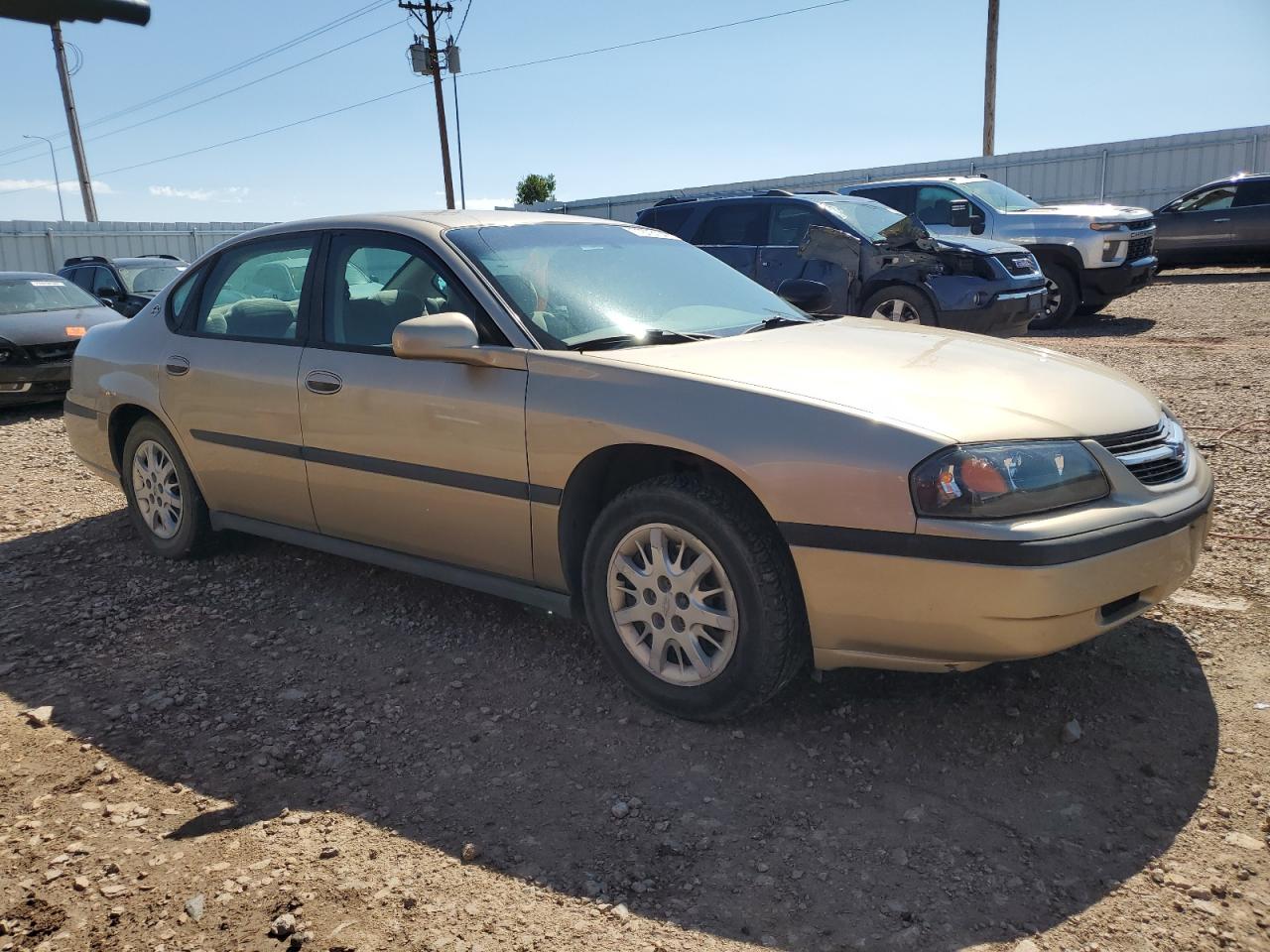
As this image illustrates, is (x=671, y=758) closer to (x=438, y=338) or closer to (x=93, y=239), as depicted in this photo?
(x=438, y=338)

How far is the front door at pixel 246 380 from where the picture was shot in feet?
14.0

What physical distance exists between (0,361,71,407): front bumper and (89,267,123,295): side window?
182 inches

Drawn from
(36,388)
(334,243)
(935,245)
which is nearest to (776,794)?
(334,243)

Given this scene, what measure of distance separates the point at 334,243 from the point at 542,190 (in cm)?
5983

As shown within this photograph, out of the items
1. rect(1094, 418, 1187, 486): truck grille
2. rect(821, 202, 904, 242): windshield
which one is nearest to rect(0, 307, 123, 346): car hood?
rect(821, 202, 904, 242): windshield

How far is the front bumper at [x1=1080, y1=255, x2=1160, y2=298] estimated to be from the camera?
12.2 m

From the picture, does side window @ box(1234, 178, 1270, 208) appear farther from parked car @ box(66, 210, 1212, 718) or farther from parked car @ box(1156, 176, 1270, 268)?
parked car @ box(66, 210, 1212, 718)

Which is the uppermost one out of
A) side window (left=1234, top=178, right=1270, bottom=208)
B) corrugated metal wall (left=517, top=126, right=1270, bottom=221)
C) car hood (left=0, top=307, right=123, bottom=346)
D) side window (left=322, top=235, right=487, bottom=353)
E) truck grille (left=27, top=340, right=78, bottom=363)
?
corrugated metal wall (left=517, top=126, right=1270, bottom=221)

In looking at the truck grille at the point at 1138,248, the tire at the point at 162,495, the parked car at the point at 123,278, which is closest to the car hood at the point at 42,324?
the parked car at the point at 123,278

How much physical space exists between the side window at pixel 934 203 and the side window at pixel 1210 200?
674 cm

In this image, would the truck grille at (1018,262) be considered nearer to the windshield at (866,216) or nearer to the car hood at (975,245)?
the car hood at (975,245)

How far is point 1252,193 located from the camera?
16500mm

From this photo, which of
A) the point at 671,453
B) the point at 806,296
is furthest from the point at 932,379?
the point at 806,296

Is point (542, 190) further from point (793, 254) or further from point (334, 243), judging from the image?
point (334, 243)
